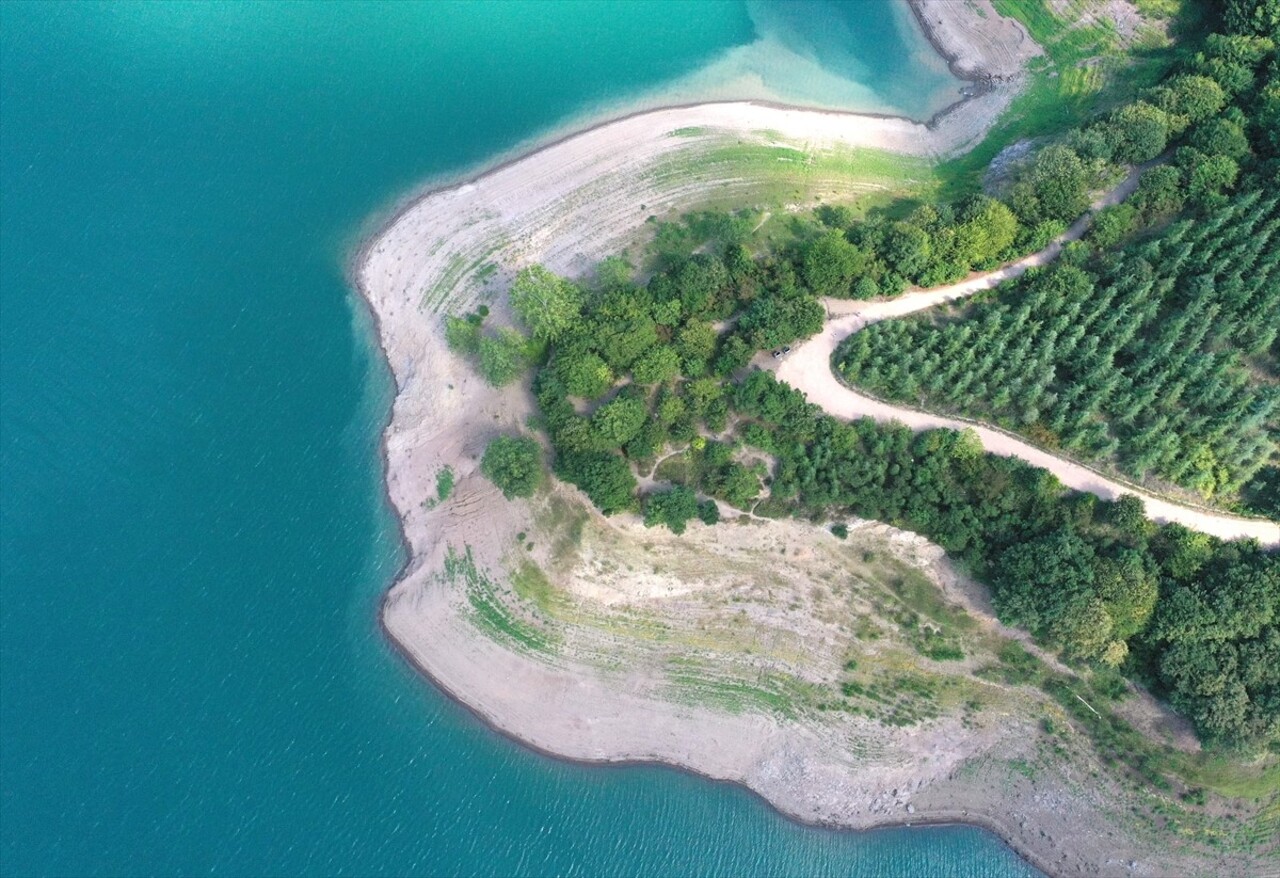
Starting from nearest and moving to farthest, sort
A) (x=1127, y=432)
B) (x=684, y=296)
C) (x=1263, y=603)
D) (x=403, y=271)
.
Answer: (x=1263, y=603)
(x=1127, y=432)
(x=684, y=296)
(x=403, y=271)

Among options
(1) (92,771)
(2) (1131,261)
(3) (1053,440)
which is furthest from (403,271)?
(2) (1131,261)

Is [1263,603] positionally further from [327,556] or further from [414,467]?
[327,556]

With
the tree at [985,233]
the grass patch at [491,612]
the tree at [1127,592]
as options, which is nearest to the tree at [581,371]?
the grass patch at [491,612]

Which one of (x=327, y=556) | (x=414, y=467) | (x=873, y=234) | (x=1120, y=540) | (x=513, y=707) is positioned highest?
(x=873, y=234)

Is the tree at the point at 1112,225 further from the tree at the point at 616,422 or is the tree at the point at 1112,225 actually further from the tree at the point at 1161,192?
the tree at the point at 616,422

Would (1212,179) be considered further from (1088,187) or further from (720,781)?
(720,781)

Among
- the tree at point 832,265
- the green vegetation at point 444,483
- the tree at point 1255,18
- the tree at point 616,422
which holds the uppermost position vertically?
the tree at point 1255,18

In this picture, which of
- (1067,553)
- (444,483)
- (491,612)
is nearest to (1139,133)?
(1067,553)
